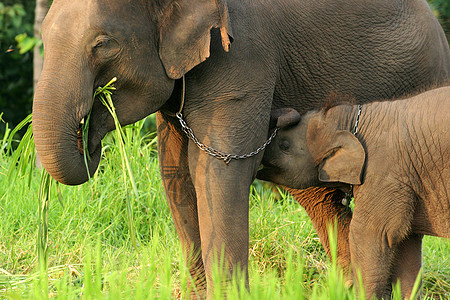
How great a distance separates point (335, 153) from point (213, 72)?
0.89 metres

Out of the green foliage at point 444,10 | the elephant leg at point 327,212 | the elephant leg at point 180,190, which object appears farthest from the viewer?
the green foliage at point 444,10

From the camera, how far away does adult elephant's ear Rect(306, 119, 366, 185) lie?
14.9 feet

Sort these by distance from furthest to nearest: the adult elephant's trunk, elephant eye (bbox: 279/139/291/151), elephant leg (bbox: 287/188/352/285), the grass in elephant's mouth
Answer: elephant leg (bbox: 287/188/352/285) < elephant eye (bbox: 279/139/291/151) < the grass in elephant's mouth < the adult elephant's trunk

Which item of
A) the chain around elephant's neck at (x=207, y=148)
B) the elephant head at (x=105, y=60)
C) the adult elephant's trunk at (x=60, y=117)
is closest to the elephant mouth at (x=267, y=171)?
the chain around elephant's neck at (x=207, y=148)

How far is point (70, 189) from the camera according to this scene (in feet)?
20.7

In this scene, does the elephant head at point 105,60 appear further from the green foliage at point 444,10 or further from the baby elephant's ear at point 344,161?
the green foliage at point 444,10

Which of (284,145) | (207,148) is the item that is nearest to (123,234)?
(284,145)

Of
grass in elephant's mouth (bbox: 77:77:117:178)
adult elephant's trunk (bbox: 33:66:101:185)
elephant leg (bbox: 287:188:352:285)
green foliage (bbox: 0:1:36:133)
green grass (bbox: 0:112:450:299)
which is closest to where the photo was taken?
adult elephant's trunk (bbox: 33:66:101:185)

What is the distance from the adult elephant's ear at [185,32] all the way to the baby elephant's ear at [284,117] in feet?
2.19

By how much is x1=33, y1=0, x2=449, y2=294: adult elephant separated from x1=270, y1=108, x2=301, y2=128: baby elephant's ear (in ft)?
0.34

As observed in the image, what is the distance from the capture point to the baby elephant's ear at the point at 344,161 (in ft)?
14.9

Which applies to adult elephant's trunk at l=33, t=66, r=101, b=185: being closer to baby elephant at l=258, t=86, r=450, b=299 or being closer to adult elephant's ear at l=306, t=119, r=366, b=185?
baby elephant at l=258, t=86, r=450, b=299

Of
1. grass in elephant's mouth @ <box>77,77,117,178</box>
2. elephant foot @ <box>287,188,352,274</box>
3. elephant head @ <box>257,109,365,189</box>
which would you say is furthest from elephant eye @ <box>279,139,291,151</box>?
grass in elephant's mouth @ <box>77,77,117,178</box>

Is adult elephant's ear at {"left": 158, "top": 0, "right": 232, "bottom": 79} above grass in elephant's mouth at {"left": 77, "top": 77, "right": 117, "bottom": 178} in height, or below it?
above
